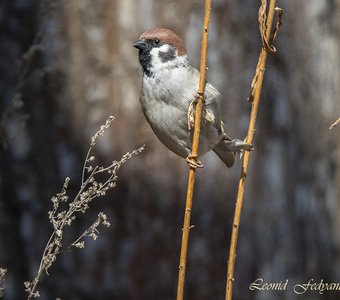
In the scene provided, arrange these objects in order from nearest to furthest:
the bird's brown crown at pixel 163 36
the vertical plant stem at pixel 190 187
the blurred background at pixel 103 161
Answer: the vertical plant stem at pixel 190 187, the bird's brown crown at pixel 163 36, the blurred background at pixel 103 161

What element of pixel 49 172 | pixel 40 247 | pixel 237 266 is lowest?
pixel 237 266

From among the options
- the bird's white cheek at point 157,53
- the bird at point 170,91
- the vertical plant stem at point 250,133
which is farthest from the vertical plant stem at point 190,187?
the bird's white cheek at point 157,53

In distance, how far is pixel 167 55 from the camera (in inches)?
83.5

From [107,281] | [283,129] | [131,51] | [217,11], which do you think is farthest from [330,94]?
[107,281]

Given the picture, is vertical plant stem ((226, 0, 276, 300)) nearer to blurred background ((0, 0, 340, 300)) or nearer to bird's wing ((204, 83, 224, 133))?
bird's wing ((204, 83, 224, 133))

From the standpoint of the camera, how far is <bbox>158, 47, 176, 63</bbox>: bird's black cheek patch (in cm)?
211

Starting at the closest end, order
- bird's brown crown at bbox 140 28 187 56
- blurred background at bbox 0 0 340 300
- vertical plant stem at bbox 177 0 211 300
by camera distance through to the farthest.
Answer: vertical plant stem at bbox 177 0 211 300
bird's brown crown at bbox 140 28 187 56
blurred background at bbox 0 0 340 300

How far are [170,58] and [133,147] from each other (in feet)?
2.84

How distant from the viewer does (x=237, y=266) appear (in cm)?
316

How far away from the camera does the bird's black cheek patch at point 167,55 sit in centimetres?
211

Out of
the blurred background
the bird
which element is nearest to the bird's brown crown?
the bird

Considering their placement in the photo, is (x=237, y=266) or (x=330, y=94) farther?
(x=330, y=94)

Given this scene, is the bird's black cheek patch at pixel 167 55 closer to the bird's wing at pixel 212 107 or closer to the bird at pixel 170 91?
the bird at pixel 170 91

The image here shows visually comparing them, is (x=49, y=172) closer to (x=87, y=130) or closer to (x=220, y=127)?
A: (x=87, y=130)
